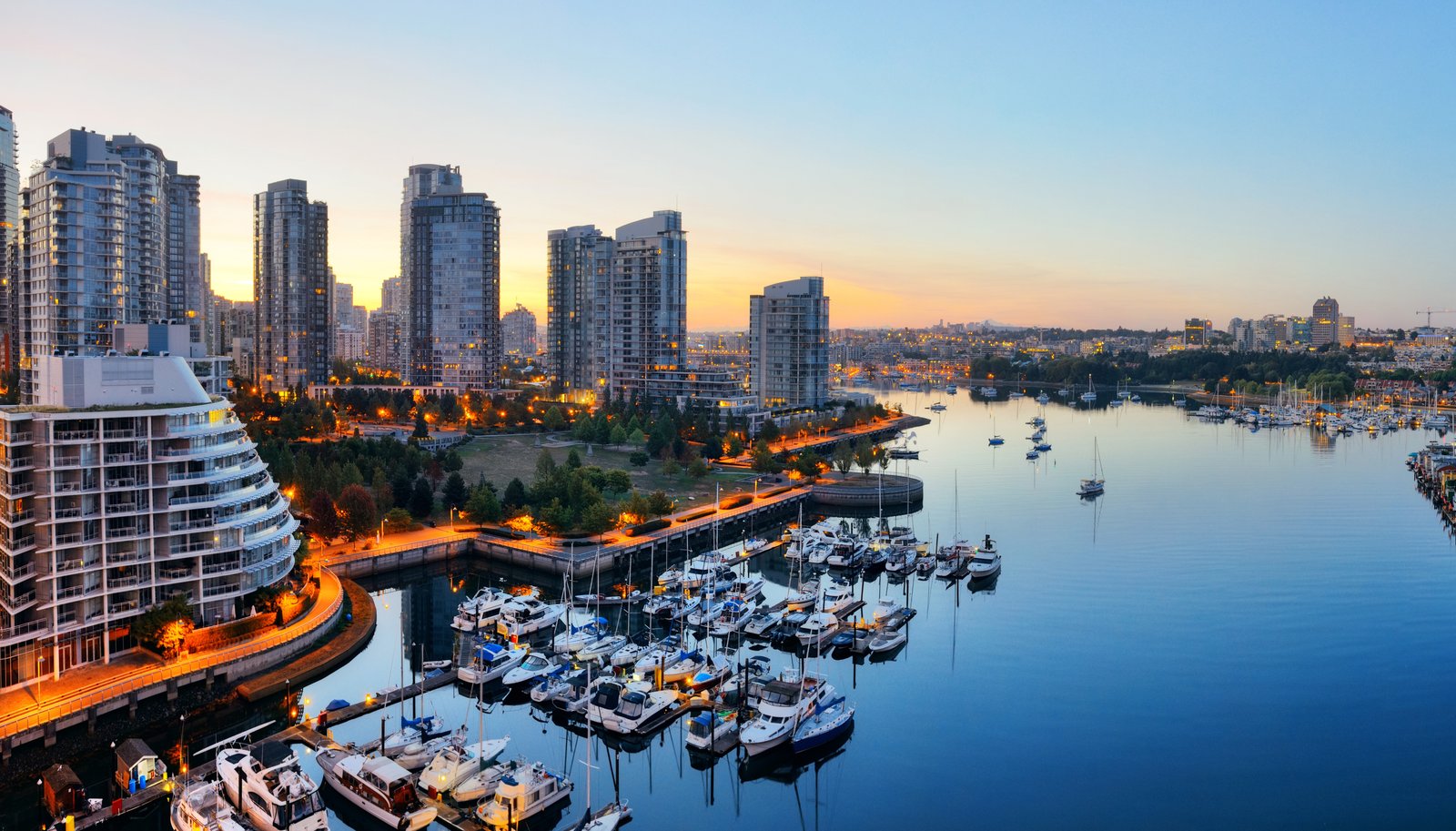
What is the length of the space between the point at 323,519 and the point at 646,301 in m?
40.6

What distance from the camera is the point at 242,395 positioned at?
5347cm

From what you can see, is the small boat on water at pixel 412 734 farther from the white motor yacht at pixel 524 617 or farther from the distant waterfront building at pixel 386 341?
the distant waterfront building at pixel 386 341

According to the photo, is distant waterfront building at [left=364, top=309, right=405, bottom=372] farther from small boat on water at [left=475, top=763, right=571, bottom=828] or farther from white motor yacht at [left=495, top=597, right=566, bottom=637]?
small boat on water at [left=475, top=763, right=571, bottom=828]

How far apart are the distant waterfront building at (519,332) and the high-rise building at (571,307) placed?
80.9 meters

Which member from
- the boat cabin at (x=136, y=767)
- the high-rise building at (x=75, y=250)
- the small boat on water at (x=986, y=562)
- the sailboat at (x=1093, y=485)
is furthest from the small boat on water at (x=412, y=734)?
the sailboat at (x=1093, y=485)

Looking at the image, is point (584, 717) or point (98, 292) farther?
point (98, 292)

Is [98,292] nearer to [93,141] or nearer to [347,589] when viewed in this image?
[93,141]

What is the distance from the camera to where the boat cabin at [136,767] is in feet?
47.6

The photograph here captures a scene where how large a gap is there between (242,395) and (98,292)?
14.8 m

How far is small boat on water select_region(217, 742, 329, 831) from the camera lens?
44.0 feet

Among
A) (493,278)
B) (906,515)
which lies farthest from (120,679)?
(493,278)

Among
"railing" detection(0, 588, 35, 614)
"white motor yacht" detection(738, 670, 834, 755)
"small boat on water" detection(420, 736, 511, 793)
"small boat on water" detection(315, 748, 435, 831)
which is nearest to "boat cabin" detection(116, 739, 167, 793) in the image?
"small boat on water" detection(315, 748, 435, 831)

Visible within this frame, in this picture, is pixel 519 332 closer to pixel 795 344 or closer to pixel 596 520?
pixel 795 344

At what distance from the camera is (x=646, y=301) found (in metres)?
66.1
